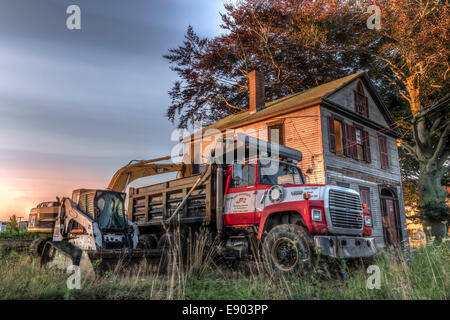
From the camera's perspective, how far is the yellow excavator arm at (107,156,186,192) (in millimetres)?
11809

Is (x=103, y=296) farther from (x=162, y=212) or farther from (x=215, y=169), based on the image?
(x=162, y=212)

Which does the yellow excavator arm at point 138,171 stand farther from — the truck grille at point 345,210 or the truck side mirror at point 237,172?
the truck grille at point 345,210

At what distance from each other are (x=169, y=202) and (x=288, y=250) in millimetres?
4622

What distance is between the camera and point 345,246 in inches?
270

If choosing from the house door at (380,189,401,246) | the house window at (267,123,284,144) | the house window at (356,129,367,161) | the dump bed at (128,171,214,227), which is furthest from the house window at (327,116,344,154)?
the dump bed at (128,171,214,227)

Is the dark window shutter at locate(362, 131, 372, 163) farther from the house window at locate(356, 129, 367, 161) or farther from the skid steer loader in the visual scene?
the skid steer loader

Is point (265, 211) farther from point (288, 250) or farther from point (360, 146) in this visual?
point (360, 146)

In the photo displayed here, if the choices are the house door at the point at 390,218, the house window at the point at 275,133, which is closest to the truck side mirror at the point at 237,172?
the house window at the point at 275,133

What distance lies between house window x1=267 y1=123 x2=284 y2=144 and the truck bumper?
10.1m

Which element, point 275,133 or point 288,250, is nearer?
point 288,250

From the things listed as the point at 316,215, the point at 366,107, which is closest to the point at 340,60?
the point at 366,107

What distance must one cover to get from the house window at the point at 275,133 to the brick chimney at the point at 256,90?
269 centimetres

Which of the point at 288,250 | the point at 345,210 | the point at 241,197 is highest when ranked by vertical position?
the point at 241,197

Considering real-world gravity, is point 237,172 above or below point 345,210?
above
